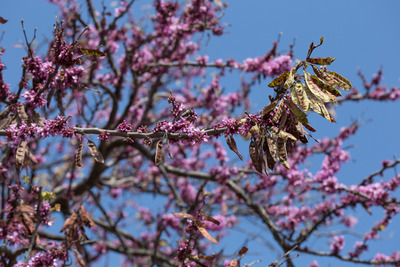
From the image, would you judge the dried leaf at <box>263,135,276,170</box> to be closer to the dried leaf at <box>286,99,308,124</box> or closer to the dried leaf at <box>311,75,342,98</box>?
the dried leaf at <box>286,99,308,124</box>

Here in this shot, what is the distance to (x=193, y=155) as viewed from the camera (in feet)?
27.4

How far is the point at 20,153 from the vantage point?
2.39 m

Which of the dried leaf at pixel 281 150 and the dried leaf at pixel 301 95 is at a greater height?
the dried leaf at pixel 301 95

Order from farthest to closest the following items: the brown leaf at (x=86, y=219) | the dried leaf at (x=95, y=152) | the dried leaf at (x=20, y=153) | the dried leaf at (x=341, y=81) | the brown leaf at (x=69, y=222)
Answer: the brown leaf at (x=86, y=219), the brown leaf at (x=69, y=222), the dried leaf at (x=20, y=153), the dried leaf at (x=95, y=152), the dried leaf at (x=341, y=81)

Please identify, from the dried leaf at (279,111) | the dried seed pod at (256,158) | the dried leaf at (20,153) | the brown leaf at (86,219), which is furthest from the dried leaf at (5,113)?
the dried leaf at (279,111)

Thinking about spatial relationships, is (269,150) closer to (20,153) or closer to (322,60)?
(322,60)

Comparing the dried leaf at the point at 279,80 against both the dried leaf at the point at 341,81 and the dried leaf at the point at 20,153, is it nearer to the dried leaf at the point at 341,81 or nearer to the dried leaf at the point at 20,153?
the dried leaf at the point at 341,81

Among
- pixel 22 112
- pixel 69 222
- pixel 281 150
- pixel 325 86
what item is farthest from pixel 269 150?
pixel 69 222

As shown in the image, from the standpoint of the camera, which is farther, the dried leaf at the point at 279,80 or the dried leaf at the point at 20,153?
the dried leaf at the point at 20,153

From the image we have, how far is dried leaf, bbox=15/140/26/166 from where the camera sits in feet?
7.79

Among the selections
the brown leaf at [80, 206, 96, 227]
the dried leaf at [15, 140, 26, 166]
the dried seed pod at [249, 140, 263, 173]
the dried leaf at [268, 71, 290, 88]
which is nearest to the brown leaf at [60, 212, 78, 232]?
the brown leaf at [80, 206, 96, 227]

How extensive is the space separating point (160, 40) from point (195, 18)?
942 millimetres

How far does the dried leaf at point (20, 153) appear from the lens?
238 centimetres

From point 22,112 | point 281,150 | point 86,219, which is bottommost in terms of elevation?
point 281,150
